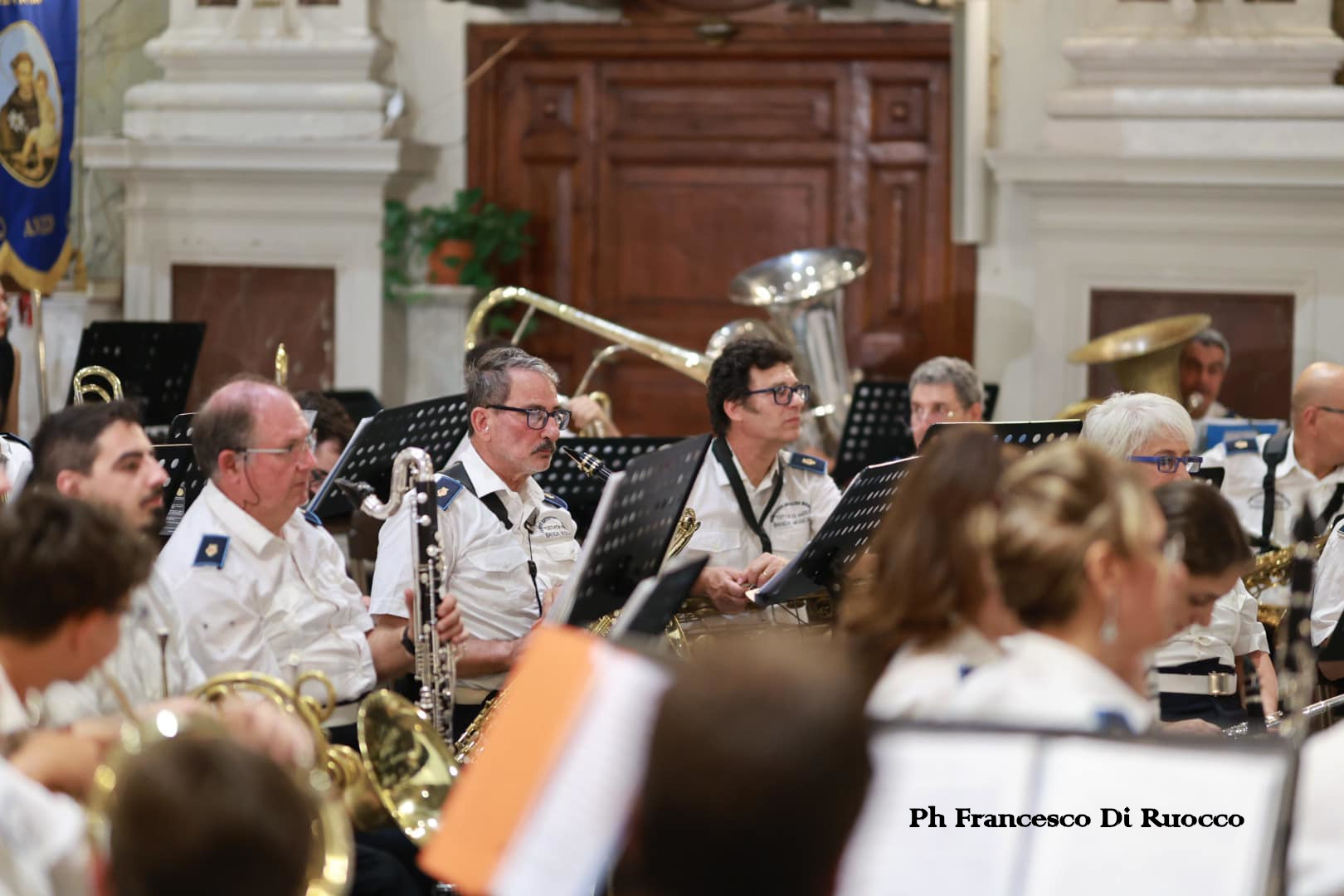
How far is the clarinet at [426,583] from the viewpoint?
4031 mm

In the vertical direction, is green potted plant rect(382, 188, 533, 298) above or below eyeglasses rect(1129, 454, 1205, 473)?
above

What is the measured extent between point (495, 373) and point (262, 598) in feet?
3.87

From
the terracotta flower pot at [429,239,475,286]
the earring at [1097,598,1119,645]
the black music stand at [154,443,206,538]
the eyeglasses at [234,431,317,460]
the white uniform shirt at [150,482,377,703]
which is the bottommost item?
the white uniform shirt at [150,482,377,703]

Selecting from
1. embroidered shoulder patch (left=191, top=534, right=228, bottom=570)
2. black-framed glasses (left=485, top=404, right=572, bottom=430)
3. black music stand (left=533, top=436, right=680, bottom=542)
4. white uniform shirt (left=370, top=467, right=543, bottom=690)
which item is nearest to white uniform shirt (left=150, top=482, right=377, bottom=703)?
embroidered shoulder patch (left=191, top=534, right=228, bottom=570)

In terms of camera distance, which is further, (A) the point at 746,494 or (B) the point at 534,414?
(A) the point at 746,494

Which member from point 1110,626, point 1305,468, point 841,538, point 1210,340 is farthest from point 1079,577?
point 1210,340

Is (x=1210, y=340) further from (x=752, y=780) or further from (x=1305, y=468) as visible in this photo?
(x=752, y=780)

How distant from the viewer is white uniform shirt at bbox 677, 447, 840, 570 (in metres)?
5.25

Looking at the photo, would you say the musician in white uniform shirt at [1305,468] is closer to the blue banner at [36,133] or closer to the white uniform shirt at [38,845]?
the white uniform shirt at [38,845]

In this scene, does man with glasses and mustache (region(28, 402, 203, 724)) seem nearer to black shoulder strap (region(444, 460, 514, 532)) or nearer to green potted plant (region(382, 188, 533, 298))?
black shoulder strap (region(444, 460, 514, 532))

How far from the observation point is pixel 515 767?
6.68ft

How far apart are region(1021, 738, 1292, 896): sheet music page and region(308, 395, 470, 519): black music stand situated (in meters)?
2.74

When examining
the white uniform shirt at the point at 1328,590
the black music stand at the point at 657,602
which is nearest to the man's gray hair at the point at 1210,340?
the white uniform shirt at the point at 1328,590

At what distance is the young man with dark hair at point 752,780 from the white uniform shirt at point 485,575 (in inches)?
118
